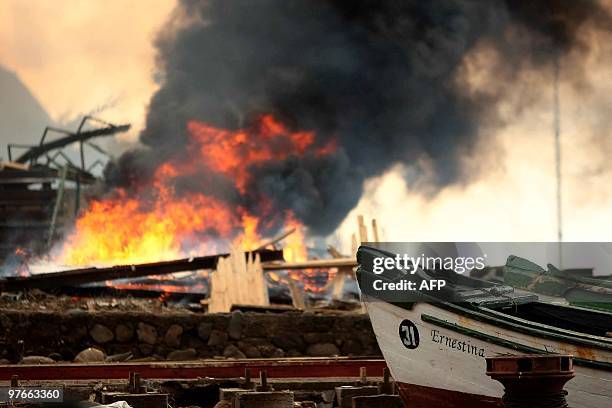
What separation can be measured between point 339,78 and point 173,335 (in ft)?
65.5

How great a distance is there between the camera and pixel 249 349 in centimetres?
2414

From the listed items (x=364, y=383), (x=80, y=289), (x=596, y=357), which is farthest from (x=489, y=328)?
(x=80, y=289)

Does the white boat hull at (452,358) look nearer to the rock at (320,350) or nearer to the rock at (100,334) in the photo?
the rock at (320,350)

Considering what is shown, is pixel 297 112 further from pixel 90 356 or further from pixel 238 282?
pixel 90 356

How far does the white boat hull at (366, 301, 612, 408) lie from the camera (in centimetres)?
1466

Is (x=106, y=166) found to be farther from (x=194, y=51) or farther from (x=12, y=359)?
(x=12, y=359)

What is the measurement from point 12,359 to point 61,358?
95 centimetres

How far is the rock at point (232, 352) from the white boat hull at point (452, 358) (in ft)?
24.7

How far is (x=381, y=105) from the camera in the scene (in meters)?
42.2

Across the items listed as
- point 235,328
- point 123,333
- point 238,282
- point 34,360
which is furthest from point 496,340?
point 238,282

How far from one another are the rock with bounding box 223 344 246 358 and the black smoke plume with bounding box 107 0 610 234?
55.0 ft

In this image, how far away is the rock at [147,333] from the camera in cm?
2395

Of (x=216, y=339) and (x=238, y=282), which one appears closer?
(x=216, y=339)

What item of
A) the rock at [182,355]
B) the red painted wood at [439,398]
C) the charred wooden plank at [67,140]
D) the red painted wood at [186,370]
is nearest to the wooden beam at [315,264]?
the rock at [182,355]
